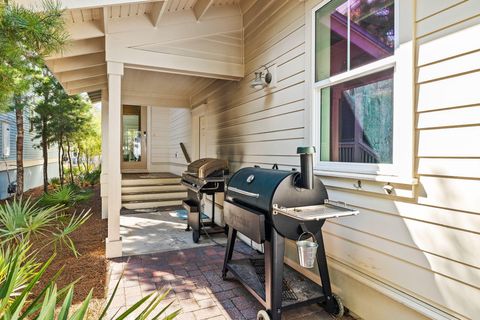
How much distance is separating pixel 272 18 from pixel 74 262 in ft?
13.3

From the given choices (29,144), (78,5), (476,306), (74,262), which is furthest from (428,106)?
(29,144)

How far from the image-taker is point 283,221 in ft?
7.27

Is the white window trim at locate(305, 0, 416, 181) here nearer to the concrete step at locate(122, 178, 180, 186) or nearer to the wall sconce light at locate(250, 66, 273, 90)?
the wall sconce light at locate(250, 66, 273, 90)

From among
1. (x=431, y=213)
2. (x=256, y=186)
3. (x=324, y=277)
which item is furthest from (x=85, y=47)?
(x=431, y=213)

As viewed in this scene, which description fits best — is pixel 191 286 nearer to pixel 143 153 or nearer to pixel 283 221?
pixel 283 221

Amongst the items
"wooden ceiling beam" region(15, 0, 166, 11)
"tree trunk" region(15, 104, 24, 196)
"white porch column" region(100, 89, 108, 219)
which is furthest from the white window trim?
"tree trunk" region(15, 104, 24, 196)

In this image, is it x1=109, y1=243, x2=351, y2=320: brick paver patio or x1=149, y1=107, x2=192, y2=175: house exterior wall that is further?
x1=149, y1=107, x2=192, y2=175: house exterior wall

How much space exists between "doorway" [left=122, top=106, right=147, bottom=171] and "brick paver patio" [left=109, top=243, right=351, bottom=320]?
23.4 ft

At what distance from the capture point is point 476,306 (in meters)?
1.61

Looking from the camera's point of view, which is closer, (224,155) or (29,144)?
(224,155)

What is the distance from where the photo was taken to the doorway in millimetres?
10359

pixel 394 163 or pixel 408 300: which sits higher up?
pixel 394 163

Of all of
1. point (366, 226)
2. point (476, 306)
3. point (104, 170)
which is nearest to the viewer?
point (476, 306)

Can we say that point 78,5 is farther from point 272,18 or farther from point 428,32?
point 428,32
